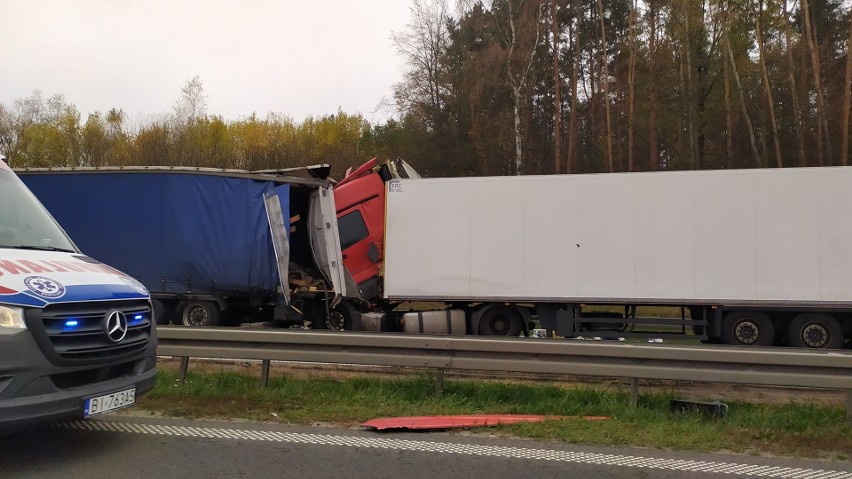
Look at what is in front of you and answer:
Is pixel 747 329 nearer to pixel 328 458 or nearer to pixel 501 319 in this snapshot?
pixel 501 319

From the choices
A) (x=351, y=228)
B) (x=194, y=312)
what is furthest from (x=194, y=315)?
(x=351, y=228)

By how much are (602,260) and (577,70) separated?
891 inches

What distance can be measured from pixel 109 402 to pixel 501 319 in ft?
26.6

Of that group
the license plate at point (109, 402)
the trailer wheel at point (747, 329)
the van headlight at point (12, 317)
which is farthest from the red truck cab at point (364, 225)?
the van headlight at point (12, 317)

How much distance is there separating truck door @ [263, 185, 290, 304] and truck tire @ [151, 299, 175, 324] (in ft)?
7.11

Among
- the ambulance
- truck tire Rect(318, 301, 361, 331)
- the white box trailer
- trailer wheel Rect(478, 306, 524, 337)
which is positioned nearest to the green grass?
the ambulance

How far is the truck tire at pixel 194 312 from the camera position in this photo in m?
10.8

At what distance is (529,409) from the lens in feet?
19.8

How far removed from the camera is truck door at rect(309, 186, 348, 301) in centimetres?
1118

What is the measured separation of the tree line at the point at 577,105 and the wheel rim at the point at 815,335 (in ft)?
49.9

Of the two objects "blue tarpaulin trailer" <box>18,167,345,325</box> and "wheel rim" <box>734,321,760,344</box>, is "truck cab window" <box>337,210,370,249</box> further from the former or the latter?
"wheel rim" <box>734,321,760,344</box>

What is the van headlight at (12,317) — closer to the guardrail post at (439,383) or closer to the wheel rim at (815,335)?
the guardrail post at (439,383)

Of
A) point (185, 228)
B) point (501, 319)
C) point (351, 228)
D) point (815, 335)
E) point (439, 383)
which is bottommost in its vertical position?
point (439, 383)

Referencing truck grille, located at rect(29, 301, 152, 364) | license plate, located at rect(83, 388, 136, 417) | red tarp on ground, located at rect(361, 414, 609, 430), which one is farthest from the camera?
red tarp on ground, located at rect(361, 414, 609, 430)
